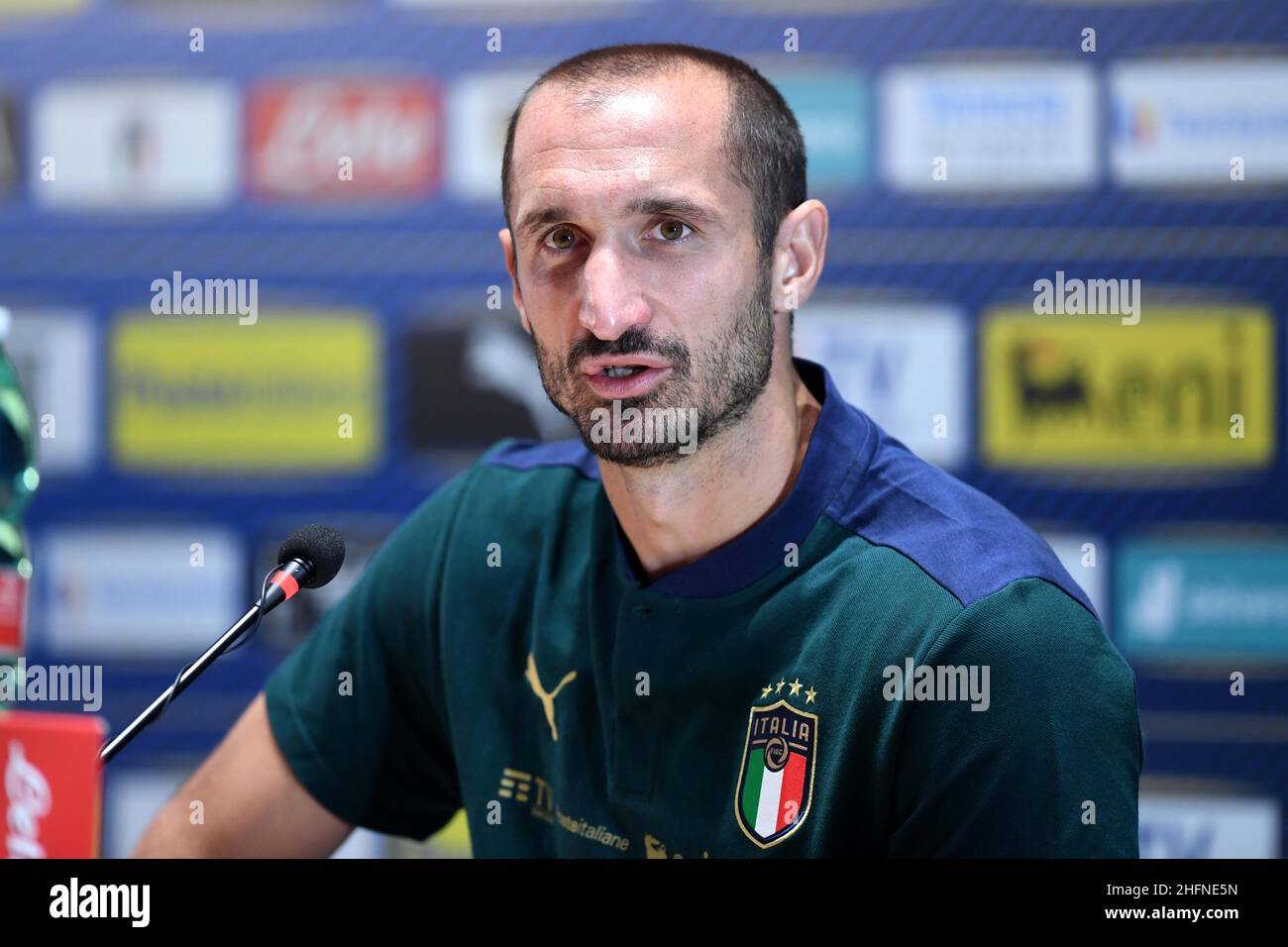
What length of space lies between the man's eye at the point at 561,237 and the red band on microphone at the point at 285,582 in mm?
351

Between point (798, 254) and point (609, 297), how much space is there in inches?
9.4

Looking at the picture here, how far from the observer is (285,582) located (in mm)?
867

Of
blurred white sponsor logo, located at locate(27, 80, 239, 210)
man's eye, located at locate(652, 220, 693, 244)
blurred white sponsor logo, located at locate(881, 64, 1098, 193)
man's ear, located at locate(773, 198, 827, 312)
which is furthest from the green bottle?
blurred white sponsor logo, located at locate(881, 64, 1098, 193)

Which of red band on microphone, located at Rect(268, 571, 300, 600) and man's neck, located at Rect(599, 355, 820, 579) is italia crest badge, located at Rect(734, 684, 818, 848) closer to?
man's neck, located at Rect(599, 355, 820, 579)

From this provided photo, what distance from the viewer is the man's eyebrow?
0.98 meters

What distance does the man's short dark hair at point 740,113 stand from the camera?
1025 millimetres

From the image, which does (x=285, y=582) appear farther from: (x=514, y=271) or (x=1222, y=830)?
(x=1222, y=830)

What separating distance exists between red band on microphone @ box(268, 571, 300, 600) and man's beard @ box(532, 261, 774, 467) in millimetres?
265

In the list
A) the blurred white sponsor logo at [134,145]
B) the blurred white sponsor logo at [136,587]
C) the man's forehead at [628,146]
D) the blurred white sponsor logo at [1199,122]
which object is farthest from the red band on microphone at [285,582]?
the blurred white sponsor logo at [1199,122]

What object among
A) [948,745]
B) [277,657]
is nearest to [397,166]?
[277,657]

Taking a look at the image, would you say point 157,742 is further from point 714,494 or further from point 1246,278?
point 1246,278

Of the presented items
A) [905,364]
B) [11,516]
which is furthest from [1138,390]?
[11,516]

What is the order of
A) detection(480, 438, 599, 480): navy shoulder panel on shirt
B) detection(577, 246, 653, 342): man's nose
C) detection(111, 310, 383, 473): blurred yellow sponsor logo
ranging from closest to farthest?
detection(577, 246, 653, 342): man's nose → detection(480, 438, 599, 480): navy shoulder panel on shirt → detection(111, 310, 383, 473): blurred yellow sponsor logo

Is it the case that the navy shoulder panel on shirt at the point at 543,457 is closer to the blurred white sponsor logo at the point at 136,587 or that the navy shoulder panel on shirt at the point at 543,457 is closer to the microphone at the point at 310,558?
the microphone at the point at 310,558
